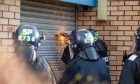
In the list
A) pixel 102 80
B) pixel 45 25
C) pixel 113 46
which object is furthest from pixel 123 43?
pixel 102 80

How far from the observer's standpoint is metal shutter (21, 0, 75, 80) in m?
5.34

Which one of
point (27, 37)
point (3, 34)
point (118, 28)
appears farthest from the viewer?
point (118, 28)

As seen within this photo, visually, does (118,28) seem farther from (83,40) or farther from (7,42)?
(7,42)

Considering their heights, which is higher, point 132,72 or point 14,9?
point 14,9

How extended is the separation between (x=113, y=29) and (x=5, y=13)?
2.83m

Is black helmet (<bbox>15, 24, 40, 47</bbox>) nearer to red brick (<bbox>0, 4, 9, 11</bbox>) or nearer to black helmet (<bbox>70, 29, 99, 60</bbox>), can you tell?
black helmet (<bbox>70, 29, 99, 60</bbox>)

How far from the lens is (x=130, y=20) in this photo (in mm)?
6629

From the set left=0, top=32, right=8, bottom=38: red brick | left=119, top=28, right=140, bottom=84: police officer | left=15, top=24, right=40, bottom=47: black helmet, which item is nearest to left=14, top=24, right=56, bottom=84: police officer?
left=15, top=24, right=40, bottom=47: black helmet

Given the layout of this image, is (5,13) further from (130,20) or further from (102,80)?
(130,20)

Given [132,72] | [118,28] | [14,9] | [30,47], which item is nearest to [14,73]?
[30,47]

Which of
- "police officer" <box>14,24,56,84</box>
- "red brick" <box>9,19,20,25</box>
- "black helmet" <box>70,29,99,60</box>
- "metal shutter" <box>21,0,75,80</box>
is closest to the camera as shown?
"police officer" <box>14,24,56,84</box>

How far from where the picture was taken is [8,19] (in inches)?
175

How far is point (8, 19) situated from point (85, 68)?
47.9 inches

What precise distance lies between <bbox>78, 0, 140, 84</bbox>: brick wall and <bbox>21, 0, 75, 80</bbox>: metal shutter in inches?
28.9
